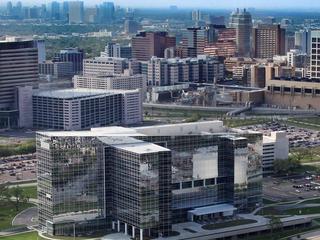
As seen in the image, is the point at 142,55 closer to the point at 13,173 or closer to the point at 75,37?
the point at 75,37

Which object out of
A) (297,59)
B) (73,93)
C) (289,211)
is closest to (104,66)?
(297,59)

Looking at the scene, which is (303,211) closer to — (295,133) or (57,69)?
(295,133)

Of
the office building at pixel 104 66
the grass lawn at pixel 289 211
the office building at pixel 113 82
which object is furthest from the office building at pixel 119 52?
the grass lawn at pixel 289 211

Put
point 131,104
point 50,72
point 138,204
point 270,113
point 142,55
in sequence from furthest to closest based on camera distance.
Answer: point 142,55 < point 50,72 < point 270,113 < point 131,104 < point 138,204

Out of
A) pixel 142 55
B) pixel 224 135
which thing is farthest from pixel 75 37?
pixel 224 135

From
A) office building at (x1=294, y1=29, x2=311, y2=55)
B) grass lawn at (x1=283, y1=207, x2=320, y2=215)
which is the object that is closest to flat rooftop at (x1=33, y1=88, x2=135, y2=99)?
grass lawn at (x1=283, y1=207, x2=320, y2=215)
